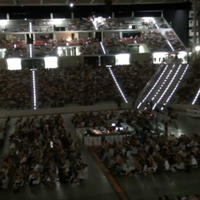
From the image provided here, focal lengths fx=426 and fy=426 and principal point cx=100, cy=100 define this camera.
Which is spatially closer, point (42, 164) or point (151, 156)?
point (42, 164)

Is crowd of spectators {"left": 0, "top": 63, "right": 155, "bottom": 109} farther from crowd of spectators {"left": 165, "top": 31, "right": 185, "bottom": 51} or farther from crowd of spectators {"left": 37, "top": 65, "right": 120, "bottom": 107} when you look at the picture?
crowd of spectators {"left": 165, "top": 31, "right": 185, "bottom": 51}

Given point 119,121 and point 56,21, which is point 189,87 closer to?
point 119,121

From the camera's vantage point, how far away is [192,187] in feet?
44.3

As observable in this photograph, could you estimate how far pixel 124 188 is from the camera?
1361cm

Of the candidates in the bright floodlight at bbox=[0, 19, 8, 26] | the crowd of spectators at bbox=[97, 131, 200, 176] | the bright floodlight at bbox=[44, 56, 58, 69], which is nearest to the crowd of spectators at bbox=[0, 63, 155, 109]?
the bright floodlight at bbox=[44, 56, 58, 69]

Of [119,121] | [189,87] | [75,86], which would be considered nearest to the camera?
[119,121]

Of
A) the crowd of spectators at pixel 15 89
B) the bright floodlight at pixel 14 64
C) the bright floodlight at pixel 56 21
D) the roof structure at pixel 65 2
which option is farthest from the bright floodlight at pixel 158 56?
the bright floodlight at pixel 14 64

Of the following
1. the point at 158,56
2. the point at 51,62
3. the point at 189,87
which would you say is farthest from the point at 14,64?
the point at 189,87

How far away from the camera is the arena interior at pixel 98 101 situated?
14195 mm

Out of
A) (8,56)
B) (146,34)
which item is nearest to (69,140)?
(8,56)

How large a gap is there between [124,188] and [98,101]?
17409 mm

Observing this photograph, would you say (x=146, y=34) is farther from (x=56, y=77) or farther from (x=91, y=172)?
(x=91, y=172)

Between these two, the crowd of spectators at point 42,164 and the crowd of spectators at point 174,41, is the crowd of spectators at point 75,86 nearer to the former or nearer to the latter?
the crowd of spectators at point 174,41

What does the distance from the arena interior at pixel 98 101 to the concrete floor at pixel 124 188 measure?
33 mm
